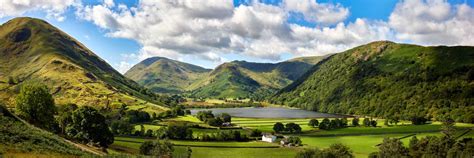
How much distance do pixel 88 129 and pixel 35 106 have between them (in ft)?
44.3

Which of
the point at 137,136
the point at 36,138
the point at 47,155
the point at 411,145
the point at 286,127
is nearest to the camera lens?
the point at 47,155

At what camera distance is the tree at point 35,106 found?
93438mm

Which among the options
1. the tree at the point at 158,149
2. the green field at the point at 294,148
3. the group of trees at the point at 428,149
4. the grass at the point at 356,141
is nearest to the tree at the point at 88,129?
the green field at the point at 294,148

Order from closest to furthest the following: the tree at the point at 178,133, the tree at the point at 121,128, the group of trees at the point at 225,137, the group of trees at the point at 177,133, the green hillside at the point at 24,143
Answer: the green hillside at the point at 24,143 → the group of trees at the point at 177,133 → the tree at the point at 178,133 → the group of trees at the point at 225,137 → the tree at the point at 121,128

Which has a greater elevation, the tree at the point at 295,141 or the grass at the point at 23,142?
the grass at the point at 23,142

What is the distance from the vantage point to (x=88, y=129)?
98.1m

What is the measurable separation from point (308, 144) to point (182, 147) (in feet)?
162

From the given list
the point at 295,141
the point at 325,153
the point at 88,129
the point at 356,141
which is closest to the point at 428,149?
the point at 325,153

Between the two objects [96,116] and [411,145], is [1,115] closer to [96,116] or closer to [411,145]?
[96,116]

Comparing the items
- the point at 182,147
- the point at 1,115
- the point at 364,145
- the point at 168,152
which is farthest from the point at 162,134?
the point at 1,115

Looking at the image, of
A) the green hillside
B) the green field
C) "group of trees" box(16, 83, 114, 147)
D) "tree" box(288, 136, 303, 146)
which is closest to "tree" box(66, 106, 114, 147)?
"group of trees" box(16, 83, 114, 147)

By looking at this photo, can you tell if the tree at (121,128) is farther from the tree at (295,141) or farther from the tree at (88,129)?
the tree at (295,141)

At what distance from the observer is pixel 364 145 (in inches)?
5630

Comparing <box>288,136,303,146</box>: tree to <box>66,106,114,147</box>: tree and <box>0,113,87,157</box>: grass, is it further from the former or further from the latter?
<box>0,113,87,157</box>: grass
